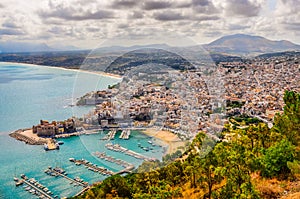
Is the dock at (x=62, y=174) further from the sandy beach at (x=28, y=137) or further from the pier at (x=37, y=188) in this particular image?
the sandy beach at (x=28, y=137)

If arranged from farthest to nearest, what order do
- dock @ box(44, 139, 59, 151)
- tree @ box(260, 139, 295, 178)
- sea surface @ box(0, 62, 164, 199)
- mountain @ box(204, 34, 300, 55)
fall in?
mountain @ box(204, 34, 300, 55) < dock @ box(44, 139, 59, 151) < tree @ box(260, 139, 295, 178) < sea surface @ box(0, 62, 164, 199)

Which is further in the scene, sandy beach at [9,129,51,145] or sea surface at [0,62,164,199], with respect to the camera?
sandy beach at [9,129,51,145]

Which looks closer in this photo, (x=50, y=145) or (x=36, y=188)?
(x=36, y=188)

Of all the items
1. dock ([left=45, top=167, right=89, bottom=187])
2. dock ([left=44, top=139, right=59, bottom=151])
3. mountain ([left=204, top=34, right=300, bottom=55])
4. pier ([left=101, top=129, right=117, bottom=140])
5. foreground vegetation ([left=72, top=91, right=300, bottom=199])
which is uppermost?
mountain ([left=204, top=34, right=300, bottom=55])

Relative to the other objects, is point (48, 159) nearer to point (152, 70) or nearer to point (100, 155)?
point (100, 155)

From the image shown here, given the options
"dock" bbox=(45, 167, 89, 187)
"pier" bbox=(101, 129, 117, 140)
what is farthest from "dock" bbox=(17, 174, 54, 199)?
"pier" bbox=(101, 129, 117, 140)

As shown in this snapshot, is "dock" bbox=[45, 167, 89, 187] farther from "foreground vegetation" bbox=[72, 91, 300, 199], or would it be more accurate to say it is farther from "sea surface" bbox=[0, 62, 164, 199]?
"foreground vegetation" bbox=[72, 91, 300, 199]

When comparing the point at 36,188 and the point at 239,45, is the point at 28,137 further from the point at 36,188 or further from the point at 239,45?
the point at 239,45

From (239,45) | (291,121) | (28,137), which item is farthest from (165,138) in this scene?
(239,45)

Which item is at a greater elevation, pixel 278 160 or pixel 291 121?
pixel 291 121
